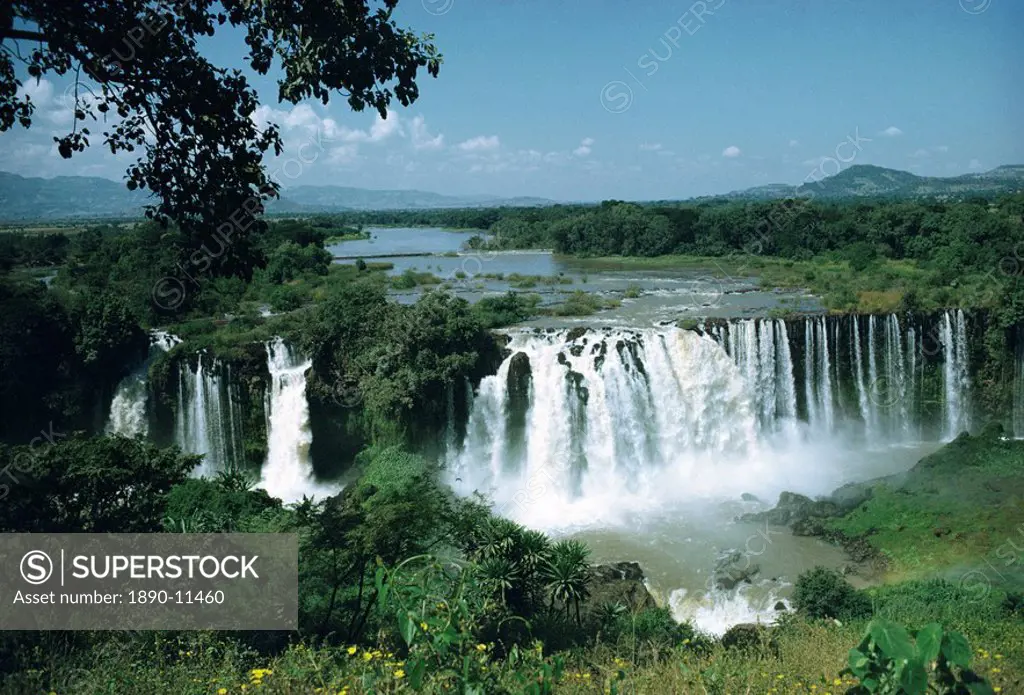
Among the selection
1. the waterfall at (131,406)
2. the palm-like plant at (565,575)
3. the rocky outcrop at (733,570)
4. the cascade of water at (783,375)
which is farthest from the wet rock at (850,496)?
the waterfall at (131,406)

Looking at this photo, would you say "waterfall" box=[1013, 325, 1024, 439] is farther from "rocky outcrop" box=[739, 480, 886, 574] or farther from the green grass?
"rocky outcrop" box=[739, 480, 886, 574]

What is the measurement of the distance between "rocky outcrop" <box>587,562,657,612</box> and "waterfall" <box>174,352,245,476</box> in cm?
911

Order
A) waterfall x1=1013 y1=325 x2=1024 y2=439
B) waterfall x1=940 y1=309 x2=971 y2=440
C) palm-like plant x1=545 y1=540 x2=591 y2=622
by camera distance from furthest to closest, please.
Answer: waterfall x1=1013 y1=325 x2=1024 y2=439, waterfall x1=940 y1=309 x2=971 y2=440, palm-like plant x1=545 y1=540 x2=591 y2=622

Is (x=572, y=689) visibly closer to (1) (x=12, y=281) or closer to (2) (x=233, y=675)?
(2) (x=233, y=675)

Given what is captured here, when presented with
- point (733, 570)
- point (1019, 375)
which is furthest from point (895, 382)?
point (733, 570)

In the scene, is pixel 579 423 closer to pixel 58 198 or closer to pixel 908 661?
pixel 908 661

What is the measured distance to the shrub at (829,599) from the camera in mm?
11484

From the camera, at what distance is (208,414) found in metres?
17.7

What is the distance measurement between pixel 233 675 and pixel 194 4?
4.17 metres

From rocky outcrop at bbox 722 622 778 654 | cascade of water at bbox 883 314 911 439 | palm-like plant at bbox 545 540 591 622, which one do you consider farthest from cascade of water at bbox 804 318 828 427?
palm-like plant at bbox 545 540 591 622

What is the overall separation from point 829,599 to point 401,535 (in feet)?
22.1

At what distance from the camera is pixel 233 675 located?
4551mm

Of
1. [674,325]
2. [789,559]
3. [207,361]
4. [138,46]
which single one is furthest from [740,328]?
[138,46]

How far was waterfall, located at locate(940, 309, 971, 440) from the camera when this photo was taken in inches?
814
